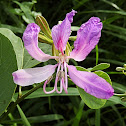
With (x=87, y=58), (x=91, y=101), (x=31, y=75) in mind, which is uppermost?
(x=31, y=75)

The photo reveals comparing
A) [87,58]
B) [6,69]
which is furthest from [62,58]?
[87,58]

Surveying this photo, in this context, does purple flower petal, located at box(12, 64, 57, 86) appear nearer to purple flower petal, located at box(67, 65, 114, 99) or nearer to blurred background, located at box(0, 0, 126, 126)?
purple flower petal, located at box(67, 65, 114, 99)

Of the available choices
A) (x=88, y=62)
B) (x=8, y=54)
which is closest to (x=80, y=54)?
(x=8, y=54)

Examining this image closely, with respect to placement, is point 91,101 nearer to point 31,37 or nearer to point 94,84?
point 94,84

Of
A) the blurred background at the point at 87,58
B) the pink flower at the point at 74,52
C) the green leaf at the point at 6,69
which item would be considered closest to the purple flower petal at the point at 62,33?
the pink flower at the point at 74,52

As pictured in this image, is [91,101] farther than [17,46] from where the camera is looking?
No

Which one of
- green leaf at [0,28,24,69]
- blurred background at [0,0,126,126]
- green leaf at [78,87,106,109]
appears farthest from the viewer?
blurred background at [0,0,126,126]

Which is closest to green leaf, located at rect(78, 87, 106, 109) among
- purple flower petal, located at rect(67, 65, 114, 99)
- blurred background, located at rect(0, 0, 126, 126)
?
purple flower petal, located at rect(67, 65, 114, 99)
